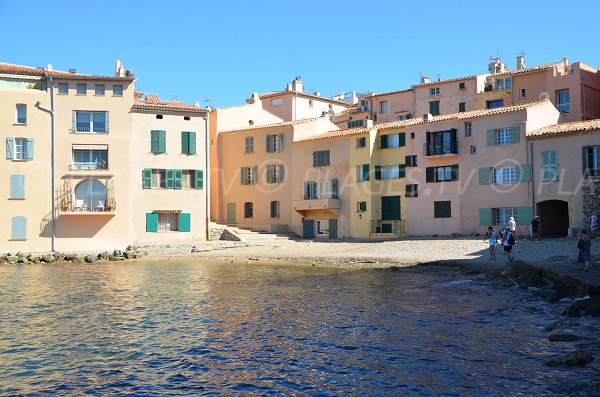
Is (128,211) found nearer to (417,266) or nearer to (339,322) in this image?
(417,266)

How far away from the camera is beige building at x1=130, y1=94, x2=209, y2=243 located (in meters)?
50.1

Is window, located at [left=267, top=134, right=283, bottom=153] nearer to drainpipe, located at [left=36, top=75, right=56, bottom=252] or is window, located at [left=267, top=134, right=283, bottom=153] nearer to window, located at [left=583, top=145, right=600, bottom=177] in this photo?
drainpipe, located at [left=36, top=75, right=56, bottom=252]

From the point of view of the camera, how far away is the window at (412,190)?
4909 centimetres

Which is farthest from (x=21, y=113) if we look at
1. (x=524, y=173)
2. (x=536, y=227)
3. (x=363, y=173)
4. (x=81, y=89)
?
(x=536, y=227)

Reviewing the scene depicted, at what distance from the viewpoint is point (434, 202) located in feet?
157

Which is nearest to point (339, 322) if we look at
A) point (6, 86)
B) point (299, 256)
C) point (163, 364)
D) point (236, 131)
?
point (163, 364)

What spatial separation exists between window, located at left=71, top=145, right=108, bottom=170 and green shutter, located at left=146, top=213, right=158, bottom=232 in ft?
16.7

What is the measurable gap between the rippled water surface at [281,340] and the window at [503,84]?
35678 mm

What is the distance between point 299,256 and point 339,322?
23.3 metres

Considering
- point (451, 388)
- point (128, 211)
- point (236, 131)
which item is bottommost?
point (451, 388)

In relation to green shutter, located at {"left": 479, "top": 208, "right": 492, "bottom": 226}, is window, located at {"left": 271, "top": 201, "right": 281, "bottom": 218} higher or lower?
higher

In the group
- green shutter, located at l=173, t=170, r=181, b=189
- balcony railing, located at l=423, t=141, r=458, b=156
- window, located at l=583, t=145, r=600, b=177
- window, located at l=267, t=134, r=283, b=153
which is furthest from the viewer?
window, located at l=267, t=134, r=283, b=153

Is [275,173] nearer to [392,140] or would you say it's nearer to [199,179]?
[199,179]

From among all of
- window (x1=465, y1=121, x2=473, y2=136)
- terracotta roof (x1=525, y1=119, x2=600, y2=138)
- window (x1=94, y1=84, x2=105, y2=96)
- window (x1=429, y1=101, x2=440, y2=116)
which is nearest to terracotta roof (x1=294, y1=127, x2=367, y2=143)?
window (x1=465, y1=121, x2=473, y2=136)
